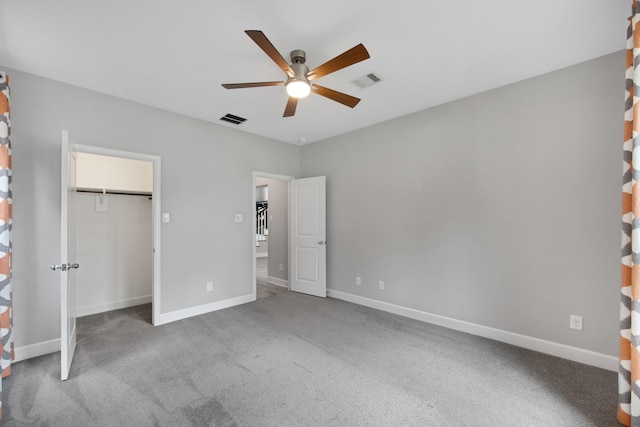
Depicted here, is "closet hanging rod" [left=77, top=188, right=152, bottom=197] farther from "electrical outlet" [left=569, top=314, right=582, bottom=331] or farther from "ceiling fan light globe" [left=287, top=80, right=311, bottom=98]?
"electrical outlet" [left=569, top=314, right=582, bottom=331]

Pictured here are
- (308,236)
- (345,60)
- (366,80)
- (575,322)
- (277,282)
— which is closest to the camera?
(345,60)

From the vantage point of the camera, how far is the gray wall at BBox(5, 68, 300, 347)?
2.67 m

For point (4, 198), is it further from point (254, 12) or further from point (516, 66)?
point (516, 66)

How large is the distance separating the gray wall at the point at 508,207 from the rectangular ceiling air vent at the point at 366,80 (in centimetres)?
108

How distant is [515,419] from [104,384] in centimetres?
303

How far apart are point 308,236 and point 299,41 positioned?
3.20 meters

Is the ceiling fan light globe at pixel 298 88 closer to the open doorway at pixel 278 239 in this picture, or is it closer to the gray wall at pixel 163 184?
the gray wall at pixel 163 184

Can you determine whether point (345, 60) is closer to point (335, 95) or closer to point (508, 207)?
point (335, 95)

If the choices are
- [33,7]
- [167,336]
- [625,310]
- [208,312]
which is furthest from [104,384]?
[625,310]

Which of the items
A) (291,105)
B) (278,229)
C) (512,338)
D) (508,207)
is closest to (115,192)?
(278,229)

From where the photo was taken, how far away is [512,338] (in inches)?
113

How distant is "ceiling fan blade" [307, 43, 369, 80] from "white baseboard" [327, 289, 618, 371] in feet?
9.91

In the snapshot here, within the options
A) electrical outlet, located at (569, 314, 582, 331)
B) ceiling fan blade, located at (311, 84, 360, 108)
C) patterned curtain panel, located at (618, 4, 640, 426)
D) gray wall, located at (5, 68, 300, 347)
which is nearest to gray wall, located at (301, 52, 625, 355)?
electrical outlet, located at (569, 314, 582, 331)

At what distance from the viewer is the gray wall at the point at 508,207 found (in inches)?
96.3
